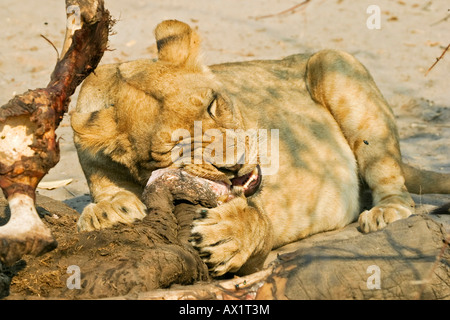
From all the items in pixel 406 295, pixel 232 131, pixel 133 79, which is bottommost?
pixel 406 295

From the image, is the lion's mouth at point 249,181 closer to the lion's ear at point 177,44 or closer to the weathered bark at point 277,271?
the lion's ear at point 177,44

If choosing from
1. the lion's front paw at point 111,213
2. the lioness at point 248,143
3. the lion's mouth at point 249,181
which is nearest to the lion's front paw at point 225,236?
the lioness at point 248,143

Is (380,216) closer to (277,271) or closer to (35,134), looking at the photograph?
(277,271)

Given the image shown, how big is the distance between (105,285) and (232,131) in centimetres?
144

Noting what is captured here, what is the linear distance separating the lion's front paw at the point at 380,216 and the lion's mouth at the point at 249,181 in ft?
3.15

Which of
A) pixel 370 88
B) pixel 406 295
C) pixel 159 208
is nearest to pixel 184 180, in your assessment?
pixel 159 208

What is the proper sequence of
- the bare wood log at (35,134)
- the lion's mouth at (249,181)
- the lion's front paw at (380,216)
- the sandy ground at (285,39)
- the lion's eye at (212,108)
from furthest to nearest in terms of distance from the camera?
the sandy ground at (285,39) → the lion's front paw at (380,216) → the lion's mouth at (249,181) → the lion's eye at (212,108) → the bare wood log at (35,134)

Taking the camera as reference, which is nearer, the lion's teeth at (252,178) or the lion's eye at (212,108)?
the lion's eye at (212,108)

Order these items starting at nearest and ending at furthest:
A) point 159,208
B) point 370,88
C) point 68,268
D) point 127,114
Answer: point 68,268 < point 159,208 < point 127,114 < point 370,88

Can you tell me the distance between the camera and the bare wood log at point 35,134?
247cm

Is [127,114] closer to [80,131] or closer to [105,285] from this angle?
[80,131]

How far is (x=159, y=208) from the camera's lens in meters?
3.41

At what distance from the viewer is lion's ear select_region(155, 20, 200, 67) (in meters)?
3.98

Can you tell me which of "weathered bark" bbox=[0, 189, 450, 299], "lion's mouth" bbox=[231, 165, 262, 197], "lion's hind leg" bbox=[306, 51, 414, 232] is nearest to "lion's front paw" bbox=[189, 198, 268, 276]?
"lion's mouth" bbox=[231, 165, 262, 197]
